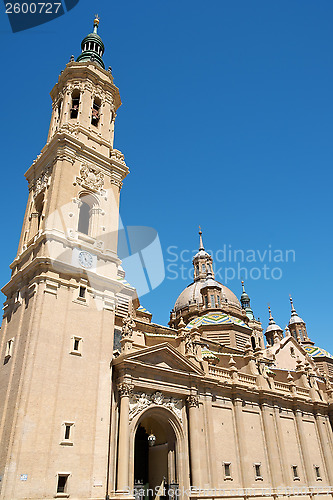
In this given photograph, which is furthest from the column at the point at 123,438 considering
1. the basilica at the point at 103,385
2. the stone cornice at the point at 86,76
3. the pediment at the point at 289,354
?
the pediment at the point at 289,354

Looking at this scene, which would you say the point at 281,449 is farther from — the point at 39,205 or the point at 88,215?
the point at 39,205

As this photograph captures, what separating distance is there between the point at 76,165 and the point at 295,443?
2904 cm

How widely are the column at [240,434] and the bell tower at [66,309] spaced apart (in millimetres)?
11205

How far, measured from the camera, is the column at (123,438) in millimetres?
22470

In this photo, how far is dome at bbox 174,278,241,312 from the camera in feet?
195

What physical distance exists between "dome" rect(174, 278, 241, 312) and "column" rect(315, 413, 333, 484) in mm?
22781

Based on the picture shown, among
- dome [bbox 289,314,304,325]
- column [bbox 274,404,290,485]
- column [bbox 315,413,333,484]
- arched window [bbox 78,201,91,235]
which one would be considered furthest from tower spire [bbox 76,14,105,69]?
dome [bbox 289,314,304,325]

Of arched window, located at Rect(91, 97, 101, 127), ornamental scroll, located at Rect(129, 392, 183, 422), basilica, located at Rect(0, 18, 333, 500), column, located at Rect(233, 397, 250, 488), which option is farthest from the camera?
arched window, located at Rect(91, 97, 101, 127)

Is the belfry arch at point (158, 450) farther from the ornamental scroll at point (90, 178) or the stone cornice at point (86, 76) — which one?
the stone cornice at point (86, 76)

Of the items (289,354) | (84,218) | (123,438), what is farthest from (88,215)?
(289,354)

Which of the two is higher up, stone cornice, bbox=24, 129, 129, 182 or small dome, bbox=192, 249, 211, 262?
small dome, bbox=192, 249, 211, 262

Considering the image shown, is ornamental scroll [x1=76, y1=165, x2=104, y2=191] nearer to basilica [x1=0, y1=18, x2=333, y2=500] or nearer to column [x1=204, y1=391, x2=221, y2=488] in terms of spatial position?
basilica [x1=0, y1=18, x2=333, y2=500]

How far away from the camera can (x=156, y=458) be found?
28547mm

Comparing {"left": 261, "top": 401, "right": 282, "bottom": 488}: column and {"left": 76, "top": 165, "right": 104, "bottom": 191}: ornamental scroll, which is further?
{"left": 261, "top": 401, "right": 282, "bottom": 488}: column
